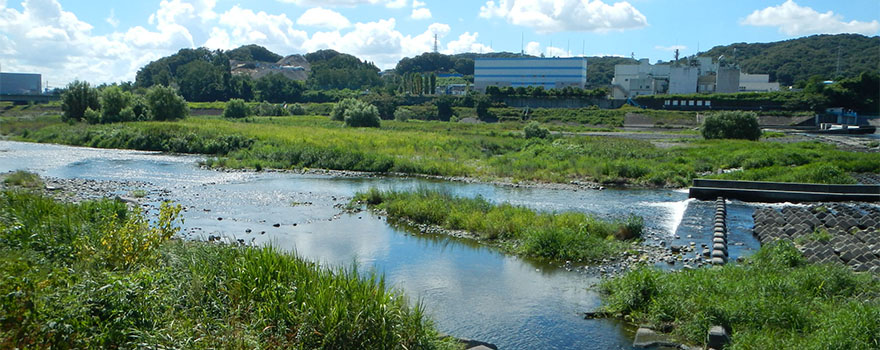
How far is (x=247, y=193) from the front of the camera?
29.2 m

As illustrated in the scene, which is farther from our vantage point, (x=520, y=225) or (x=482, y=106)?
(x=482, y=106)

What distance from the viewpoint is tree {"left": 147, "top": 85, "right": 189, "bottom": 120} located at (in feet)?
220

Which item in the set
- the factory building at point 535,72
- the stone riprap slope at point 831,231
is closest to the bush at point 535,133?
the stone riprap slope at point 831,231

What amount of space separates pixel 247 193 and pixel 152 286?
21.0 metres

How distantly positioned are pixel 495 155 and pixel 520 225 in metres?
26.5

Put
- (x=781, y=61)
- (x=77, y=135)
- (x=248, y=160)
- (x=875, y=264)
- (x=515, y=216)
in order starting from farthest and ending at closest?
(x=781, y=61) < (x=77, y=135) < (x=248, y=160) < (x=515, y=216) < (x=875, y=264)

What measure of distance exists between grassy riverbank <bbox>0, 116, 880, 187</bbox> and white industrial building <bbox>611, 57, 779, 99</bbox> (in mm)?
62414

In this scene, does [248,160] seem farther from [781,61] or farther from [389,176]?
[781,61]

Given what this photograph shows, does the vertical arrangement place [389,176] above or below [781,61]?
below

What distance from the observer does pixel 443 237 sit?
20.5 meters

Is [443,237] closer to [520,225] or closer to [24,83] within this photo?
[520,225]

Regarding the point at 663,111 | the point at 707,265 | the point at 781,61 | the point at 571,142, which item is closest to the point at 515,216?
the point at 707,265

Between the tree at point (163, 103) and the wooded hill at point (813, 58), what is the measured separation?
395 ft

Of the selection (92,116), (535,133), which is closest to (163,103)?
(92,116)
